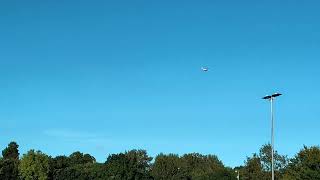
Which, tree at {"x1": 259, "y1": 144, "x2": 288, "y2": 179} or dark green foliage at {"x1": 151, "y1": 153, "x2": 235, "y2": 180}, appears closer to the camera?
tree at {"x1": 259, "y1": 144, "x2": 288, "y2": 179}

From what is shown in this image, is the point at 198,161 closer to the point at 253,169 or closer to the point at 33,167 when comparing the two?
the point at 33,167

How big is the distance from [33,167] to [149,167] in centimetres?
4767

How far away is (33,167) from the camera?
414ft

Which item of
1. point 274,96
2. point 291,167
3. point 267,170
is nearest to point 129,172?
point 267,170

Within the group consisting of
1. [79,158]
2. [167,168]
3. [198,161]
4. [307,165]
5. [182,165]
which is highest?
[198,161]

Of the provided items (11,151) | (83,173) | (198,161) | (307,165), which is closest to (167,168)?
(198,161)

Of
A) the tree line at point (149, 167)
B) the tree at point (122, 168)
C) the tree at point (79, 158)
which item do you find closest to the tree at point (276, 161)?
the tree line at point (149, 167)

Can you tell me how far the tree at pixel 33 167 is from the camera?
126438 millimetres

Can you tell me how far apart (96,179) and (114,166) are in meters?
4.90

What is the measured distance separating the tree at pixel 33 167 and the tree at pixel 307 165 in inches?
2902

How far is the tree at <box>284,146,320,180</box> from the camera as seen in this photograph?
6200 centimetres

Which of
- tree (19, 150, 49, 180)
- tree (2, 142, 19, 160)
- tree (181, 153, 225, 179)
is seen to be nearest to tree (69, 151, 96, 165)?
tree (2, 142, 19, 160)

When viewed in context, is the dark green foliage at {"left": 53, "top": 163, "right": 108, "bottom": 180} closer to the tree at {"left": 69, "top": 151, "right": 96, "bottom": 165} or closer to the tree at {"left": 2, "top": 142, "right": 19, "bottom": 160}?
the tree at {"left": 69, "top": 151, "right": 96, "bottom": 165}

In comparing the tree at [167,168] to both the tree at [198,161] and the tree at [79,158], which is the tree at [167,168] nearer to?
the tree at [198,161]
